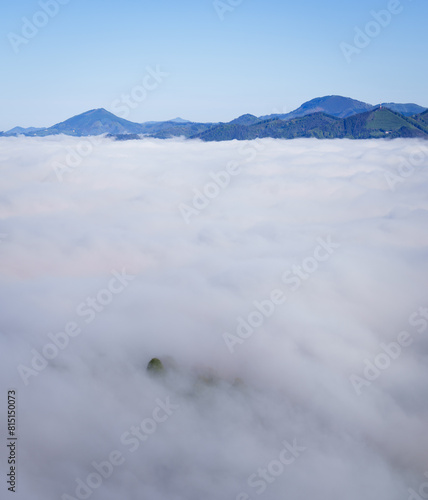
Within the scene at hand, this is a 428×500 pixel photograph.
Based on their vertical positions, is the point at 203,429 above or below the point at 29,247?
below

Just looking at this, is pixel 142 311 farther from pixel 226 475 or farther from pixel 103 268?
pixel 226 475

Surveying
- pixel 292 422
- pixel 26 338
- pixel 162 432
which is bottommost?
pixel 292 422

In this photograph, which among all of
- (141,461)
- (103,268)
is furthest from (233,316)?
(103,268)

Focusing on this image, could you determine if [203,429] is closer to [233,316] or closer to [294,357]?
[294,357]

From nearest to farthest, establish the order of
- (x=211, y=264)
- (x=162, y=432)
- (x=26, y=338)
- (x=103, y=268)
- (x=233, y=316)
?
(x=162, y=432), (x=26, y=338), (x=233, y=316), (x=211, y=264), (x=103, y=268)

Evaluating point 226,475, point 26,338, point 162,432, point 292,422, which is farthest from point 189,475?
point 26,338

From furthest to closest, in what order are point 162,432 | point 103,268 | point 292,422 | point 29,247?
1. point 29,247
2. point 103,268
3. point 292,422
4. point 162,432

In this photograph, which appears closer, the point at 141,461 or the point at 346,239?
the point at 141,461

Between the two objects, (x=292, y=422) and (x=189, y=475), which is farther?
(x=292, y=422)

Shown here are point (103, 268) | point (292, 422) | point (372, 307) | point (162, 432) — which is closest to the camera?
point (162, 432)
